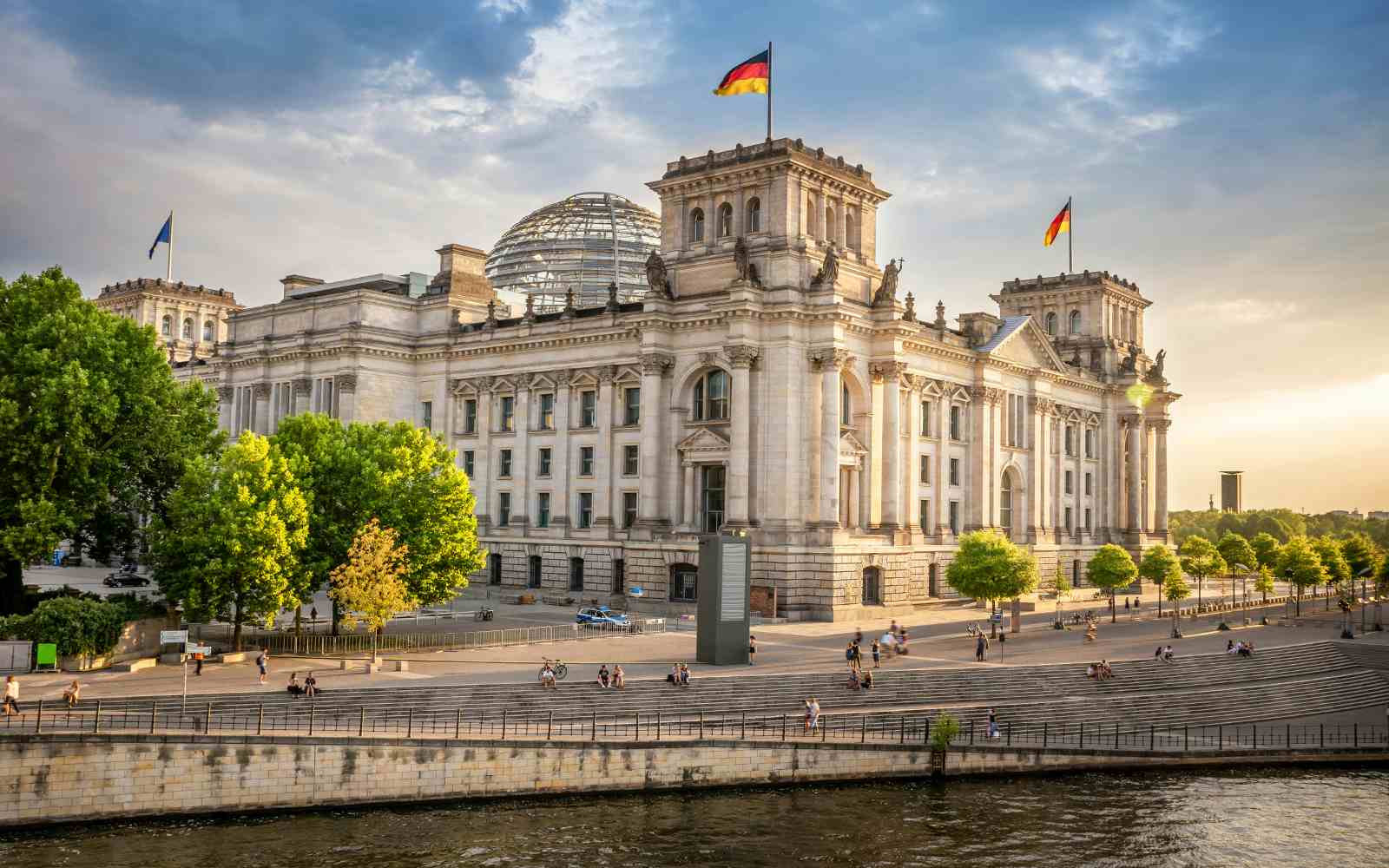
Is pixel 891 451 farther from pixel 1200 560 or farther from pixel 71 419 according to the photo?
pixel 71 419

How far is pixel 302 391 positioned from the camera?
9162 centimetres

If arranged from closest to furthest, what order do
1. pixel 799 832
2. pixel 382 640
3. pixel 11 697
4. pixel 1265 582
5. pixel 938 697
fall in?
1. pixel 799 832
2. pixel 11 697
3. pixel 938 697
4. pixel 382 640
5. pixel 1265 582

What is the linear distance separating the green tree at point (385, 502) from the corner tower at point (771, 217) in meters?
24.8

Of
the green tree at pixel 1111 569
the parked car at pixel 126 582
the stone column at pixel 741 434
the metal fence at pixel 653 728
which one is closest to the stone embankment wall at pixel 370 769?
the metal fence at pixel 653 728

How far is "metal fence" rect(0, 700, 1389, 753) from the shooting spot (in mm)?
37656

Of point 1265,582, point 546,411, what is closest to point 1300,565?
point 1265,582

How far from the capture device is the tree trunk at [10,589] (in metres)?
53.2

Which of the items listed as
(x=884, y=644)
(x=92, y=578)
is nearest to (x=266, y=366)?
(x=92, y=578)

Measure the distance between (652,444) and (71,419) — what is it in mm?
34705

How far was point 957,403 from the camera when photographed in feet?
290

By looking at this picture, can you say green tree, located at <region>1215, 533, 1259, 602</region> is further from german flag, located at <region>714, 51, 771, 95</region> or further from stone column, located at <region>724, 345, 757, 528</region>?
german flag, located at <region>714, 51, 771, 95</region>

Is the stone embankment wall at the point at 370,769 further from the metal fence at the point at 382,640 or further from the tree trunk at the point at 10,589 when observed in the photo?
the tree trunk at the point at 10,589

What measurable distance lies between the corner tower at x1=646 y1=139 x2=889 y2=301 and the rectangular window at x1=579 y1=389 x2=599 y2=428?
1002 centimetres

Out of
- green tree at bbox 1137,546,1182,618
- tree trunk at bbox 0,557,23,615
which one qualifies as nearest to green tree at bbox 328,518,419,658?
tree trunk at bbox 0,557,23,615
